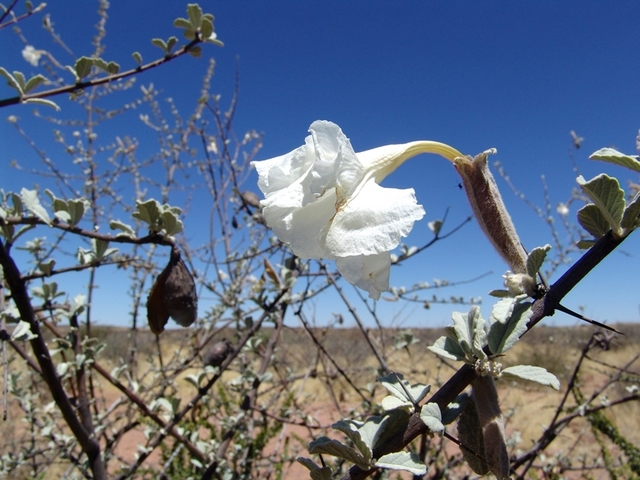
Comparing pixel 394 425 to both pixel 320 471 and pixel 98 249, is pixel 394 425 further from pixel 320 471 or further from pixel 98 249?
pixel 98 249

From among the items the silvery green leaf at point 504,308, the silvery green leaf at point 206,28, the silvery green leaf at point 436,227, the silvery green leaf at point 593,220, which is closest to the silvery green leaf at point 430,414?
the silvery green leaf at point 504,308

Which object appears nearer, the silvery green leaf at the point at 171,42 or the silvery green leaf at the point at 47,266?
the silvery green leaf at the point at 47,266

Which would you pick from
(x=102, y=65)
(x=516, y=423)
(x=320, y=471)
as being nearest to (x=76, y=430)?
(x=320, y=471)

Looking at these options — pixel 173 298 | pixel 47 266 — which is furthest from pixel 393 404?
pixel 47 266

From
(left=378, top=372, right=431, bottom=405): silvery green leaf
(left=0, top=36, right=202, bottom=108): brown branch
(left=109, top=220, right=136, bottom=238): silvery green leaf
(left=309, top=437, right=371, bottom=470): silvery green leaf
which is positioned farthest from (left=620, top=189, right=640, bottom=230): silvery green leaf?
(left=0, top=36, right=202, bottom=108): brown branch

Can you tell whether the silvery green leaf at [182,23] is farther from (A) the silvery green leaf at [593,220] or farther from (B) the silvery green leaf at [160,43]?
(A) the silvery green leaf at [593,220]

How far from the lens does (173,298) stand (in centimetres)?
108

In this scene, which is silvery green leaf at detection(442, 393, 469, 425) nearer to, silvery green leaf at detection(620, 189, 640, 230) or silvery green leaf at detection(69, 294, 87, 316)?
silvery green leaf at detection(620, 189, 640, 230)

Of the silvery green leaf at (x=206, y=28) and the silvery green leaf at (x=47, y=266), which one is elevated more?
the silvery green leaf at (x=206, y=28)

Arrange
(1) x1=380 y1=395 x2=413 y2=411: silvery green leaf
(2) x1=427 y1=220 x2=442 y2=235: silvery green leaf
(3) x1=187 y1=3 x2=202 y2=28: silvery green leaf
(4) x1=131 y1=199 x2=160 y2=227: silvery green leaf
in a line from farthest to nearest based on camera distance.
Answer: (2) x1=427 y1=220 x2=442 y2=235: silvery green leaf < (3) x1=187 y1=3 x2=202 y2=28: silvery green leaf < (4) x1=131 y1=199 x2=160 y2=227: silvery green leaf < (1) x1=380 y1=395 x2=413 y2=411: silvery green leaf

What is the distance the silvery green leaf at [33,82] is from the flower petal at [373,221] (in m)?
1.10

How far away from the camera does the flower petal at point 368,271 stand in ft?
1.92

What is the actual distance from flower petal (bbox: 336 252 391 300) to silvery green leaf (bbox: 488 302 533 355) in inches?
6.0

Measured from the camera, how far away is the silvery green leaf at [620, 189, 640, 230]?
489mm
